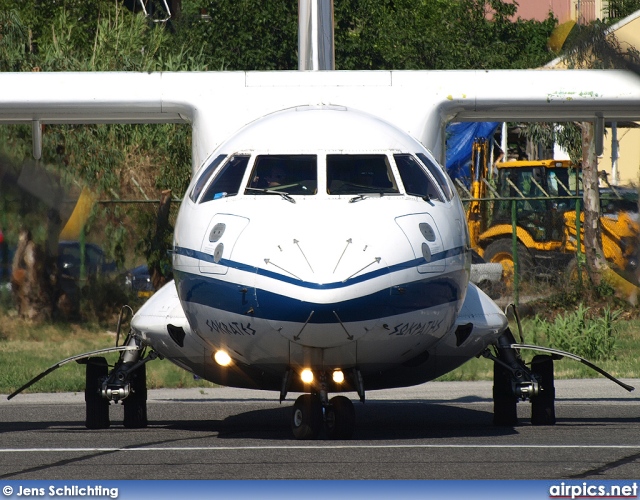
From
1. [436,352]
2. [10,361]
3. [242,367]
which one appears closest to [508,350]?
[436,352]

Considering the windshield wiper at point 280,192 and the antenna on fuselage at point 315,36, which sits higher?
the antenna on fuselage at point 315,36

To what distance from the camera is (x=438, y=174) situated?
10.2 metres

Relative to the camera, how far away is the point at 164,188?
23.5 m

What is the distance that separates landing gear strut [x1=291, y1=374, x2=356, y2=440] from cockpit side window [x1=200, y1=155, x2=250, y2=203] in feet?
5.55

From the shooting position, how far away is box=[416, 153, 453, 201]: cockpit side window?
32.9ft

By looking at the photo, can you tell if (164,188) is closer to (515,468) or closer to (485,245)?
(485,245)

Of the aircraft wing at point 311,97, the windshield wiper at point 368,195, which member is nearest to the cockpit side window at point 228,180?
the windshield wiper at point 368,195

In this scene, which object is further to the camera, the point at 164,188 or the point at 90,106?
the point at 164,188

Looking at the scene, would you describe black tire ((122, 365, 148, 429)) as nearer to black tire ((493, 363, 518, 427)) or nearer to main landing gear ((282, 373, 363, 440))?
main landing gear ((282, 373, 363, 440))

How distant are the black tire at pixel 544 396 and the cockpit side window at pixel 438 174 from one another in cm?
238

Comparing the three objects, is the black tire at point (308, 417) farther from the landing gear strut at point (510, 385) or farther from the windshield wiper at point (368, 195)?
the landing gear strut at point (510, 385)

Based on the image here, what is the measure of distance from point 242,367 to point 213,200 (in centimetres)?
138

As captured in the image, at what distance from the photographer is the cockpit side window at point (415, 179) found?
9668mm

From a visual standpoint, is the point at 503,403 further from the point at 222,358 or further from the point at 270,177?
the point at 270,177
